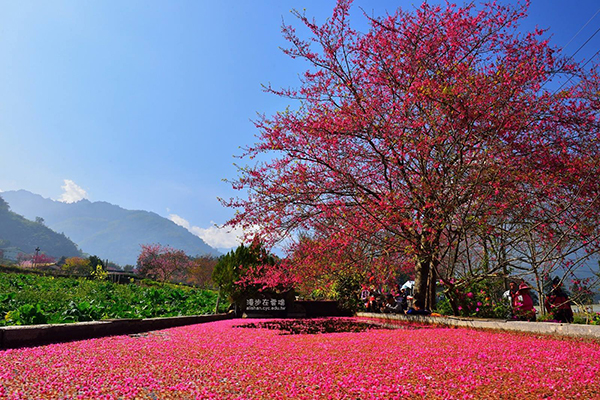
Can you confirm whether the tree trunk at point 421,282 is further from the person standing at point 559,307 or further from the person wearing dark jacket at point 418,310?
the person standing at point 559,307

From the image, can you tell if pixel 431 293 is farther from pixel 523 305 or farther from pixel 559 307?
pixel 559 307

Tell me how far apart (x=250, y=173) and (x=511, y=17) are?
6.71 meters

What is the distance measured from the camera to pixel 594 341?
521cm

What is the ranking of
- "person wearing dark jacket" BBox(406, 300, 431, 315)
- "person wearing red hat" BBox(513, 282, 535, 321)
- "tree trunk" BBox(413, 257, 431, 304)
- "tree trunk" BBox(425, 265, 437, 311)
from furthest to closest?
"tree trunk" BBox(425, 265, 437, 311), "tree trunk" BBox(413, 257, 431, 304), "person wearing dark jacket" BBox(406, 300, 431, 315), "person wearing red hat" BBox(513, 282, 535, 321)

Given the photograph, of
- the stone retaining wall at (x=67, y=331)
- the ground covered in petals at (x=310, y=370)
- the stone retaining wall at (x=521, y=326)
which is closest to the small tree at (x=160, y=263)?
the stone retaining wall at (x=67, y=331)

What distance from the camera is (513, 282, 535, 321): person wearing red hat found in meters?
8.07

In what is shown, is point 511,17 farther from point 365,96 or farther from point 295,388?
point 295,388

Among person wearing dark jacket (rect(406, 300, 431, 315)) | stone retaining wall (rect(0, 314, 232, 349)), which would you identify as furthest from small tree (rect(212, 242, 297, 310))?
stone retaining wall (rect(0, 314, 232, 349))

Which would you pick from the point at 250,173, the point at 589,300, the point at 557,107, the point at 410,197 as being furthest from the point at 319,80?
the point at 589,300

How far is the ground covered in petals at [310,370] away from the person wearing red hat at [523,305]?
285 centimetres

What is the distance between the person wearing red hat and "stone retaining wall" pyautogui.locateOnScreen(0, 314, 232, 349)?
773cm

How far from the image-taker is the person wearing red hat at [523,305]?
26.5 feet

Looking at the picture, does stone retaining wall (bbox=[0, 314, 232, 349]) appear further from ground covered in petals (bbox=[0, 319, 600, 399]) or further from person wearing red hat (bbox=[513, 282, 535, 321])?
person wearing red hat (bbox=[513, 282, 535, 321])

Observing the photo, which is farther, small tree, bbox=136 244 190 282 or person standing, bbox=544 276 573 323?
small tree, bbox=136 244 190 282
